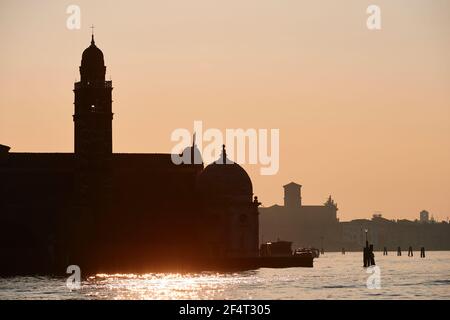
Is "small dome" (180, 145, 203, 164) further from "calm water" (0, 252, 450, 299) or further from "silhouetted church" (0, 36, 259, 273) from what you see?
"calm water" (0, 252, 450, 299)

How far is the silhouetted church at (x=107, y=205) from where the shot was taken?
118 m

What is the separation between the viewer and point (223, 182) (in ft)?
446

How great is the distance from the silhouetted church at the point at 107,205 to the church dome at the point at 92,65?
0.26 ft

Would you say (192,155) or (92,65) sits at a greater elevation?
(92,65)

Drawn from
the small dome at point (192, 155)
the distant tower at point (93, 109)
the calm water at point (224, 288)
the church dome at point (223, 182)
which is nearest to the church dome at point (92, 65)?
the distant tower at point (93, 109)

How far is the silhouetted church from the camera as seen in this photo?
4653 inches

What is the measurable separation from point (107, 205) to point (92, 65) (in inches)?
455

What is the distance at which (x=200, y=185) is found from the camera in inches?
5359

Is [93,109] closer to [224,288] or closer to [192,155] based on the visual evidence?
[192,155]

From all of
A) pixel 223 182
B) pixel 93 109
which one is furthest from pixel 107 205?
pixel 223 182
